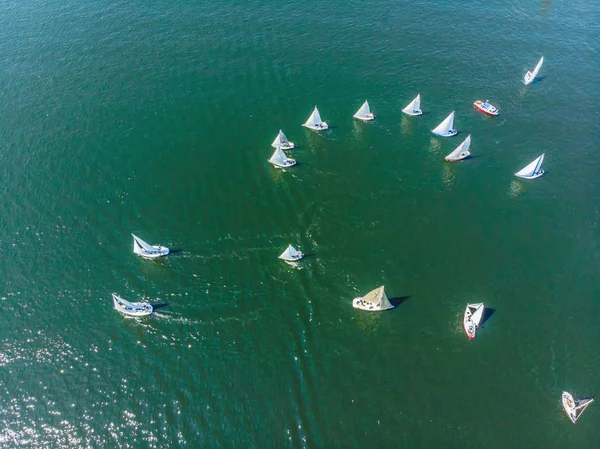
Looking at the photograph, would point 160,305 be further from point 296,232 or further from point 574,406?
point 574,406

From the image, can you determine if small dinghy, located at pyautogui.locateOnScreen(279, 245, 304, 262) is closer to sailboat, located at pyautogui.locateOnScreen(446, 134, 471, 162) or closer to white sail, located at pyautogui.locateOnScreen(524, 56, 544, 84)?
sailboat, located at pyautogui.locateOnScreen(446, 134, 471, 162)

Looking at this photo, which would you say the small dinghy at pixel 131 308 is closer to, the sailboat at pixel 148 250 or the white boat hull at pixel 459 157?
the sailboat at pixel 148 250

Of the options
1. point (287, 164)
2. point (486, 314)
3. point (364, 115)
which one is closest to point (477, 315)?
point (486, 314)

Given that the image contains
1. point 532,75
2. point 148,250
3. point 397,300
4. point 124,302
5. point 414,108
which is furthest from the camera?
point 532,75

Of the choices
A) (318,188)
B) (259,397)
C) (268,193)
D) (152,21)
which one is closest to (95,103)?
(152,21)

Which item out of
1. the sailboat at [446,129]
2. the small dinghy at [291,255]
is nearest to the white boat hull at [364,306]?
the small dinghy at [291,255]

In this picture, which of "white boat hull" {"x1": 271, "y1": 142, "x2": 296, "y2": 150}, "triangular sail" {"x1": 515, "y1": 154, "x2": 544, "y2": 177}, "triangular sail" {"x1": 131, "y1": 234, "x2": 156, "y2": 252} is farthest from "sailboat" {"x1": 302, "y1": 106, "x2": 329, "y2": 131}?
"triangular sail" {"x1": 131, "y1": 234, "x2": 156, "y2": 252}

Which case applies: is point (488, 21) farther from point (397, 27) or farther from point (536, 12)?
point (397, 27)

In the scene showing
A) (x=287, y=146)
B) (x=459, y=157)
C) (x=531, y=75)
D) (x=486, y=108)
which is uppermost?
(x=531, y=75)
